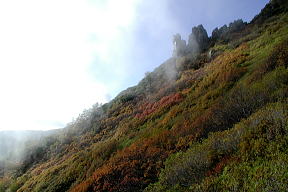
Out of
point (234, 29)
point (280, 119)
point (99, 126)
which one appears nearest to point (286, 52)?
point (280, 119)

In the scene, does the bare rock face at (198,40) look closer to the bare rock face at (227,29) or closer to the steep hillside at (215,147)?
the bare rock face at (227,29)

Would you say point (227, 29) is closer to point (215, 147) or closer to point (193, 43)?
point (193, 43)

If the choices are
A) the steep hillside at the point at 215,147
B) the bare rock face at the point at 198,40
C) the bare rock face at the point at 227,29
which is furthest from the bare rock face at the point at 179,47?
the steep hillside at the point at 215,147

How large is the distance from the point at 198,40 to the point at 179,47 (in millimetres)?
4350

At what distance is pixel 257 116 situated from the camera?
8.80 m

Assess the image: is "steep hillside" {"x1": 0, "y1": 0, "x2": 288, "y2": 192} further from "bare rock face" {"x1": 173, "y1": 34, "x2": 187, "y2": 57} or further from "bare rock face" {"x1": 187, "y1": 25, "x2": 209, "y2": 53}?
"bare rock face" {"x1": 173, "y1": 34, "x2": 187, "y2": 57}

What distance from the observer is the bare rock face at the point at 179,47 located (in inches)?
2047

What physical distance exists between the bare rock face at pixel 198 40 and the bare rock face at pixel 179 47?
1377 mm

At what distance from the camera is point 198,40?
168ft

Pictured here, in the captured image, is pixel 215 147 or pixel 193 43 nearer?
pixel 215 147

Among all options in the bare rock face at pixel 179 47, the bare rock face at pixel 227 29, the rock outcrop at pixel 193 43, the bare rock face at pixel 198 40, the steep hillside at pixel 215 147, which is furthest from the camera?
the bare rock face at pixel 179 47

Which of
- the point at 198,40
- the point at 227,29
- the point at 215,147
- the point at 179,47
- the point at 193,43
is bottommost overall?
the point at 215,147

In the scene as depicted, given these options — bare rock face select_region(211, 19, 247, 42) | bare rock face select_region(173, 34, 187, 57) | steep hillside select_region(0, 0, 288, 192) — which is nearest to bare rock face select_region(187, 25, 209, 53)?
bare rock face select_region(173, 34, 187, 57)

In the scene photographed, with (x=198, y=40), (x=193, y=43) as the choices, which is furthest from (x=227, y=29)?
(x=193, y=43)
